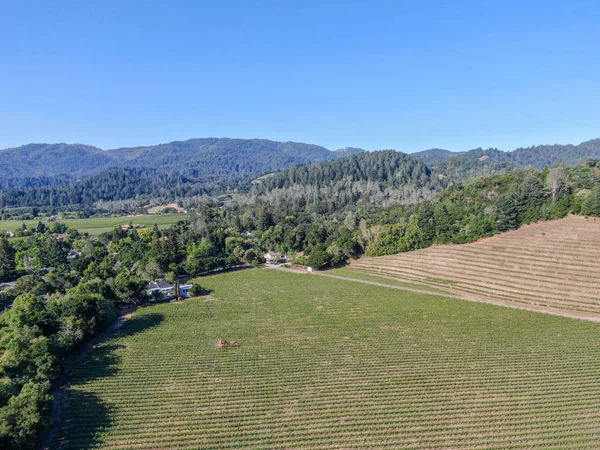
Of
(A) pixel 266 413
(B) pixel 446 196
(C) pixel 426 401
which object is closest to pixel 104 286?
(A) pixel 266 413

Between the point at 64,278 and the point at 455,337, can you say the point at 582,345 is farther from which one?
the point at 64,278

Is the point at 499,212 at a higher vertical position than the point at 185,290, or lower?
higher

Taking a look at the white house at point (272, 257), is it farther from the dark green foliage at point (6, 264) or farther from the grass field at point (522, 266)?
the dark green foliage at point (6, 264)

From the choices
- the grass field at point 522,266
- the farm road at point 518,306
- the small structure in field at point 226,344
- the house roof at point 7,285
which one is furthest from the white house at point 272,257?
the house roof at point 7,285

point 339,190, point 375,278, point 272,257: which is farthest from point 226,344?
point 339,190

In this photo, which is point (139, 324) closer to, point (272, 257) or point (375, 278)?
point (375, 278)
